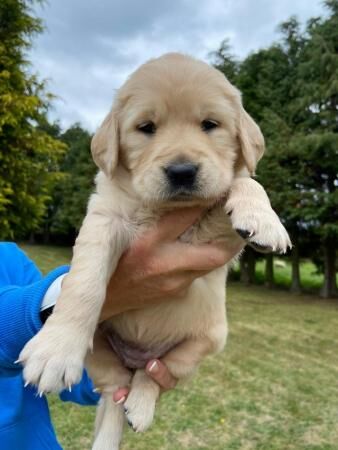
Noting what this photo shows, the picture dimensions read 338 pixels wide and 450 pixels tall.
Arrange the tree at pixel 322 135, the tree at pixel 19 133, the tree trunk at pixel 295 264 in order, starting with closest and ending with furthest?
the tree at pixel 19 133 → the tree at pixel 322 135 → the tree trunk at pixel 295 264

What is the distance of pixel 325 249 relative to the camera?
1909cm

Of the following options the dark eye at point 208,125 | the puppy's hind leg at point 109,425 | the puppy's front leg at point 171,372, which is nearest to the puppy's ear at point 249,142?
the dark eye at point 208,125

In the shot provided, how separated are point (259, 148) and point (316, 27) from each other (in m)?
19.6

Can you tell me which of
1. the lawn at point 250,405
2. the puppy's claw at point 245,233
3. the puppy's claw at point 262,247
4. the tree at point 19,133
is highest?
the tree at point 19,133

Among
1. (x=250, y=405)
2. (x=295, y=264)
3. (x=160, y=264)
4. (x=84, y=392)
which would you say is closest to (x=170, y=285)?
(x=160, y=264)

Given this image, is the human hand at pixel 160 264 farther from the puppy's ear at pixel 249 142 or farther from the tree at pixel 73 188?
the tree at pixel 73 188

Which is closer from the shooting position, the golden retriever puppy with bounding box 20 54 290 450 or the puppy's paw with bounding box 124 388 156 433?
the golden retriever puppy with bounding box 20 54 290 450

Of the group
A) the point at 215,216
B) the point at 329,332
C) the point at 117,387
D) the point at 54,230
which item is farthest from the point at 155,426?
the point at 54,230

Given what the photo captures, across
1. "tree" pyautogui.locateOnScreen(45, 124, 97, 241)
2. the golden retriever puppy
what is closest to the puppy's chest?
the golden retriever puppy

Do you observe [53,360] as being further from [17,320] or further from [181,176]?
[181,176]

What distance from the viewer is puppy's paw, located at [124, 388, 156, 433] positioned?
2.26m

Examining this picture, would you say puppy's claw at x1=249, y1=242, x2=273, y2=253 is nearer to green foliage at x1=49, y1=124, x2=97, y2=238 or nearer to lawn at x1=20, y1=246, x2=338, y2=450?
lawn at x1=20, y1=246, x2=338, y2=450

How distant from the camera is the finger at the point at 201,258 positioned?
7.23ft

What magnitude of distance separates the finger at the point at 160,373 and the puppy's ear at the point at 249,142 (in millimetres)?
1068
